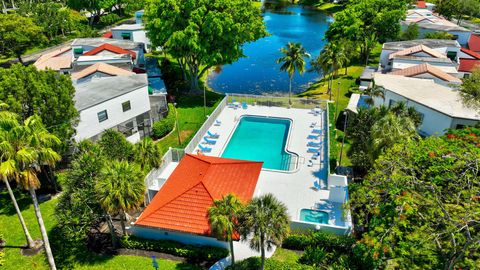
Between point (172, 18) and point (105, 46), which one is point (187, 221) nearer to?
point (172, 18)

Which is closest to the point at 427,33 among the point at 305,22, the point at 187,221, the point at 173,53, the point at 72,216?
the point at 305,22

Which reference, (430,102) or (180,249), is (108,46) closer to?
(180,249)

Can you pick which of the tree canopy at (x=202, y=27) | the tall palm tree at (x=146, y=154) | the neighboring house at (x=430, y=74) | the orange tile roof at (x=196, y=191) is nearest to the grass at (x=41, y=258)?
the orange tile roof at (x=196, y=191)

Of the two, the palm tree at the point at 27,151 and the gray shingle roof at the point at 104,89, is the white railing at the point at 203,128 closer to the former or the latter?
the gray shingle roof at the point at 104,89

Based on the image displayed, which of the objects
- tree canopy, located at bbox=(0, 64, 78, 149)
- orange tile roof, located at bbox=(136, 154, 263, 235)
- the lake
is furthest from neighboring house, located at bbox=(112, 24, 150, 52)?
orange tile roof, located at bbox=(136, 154, 263, 235)

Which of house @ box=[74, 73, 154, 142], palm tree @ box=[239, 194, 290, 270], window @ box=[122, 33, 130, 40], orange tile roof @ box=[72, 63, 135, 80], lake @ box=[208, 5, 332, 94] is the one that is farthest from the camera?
window @ box=[122, 33, 130, 40]

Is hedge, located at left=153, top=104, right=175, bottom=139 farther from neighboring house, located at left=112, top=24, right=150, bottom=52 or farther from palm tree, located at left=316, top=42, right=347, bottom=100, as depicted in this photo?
neighboring house, located at left=112, top=24, right=150, bottom=52
